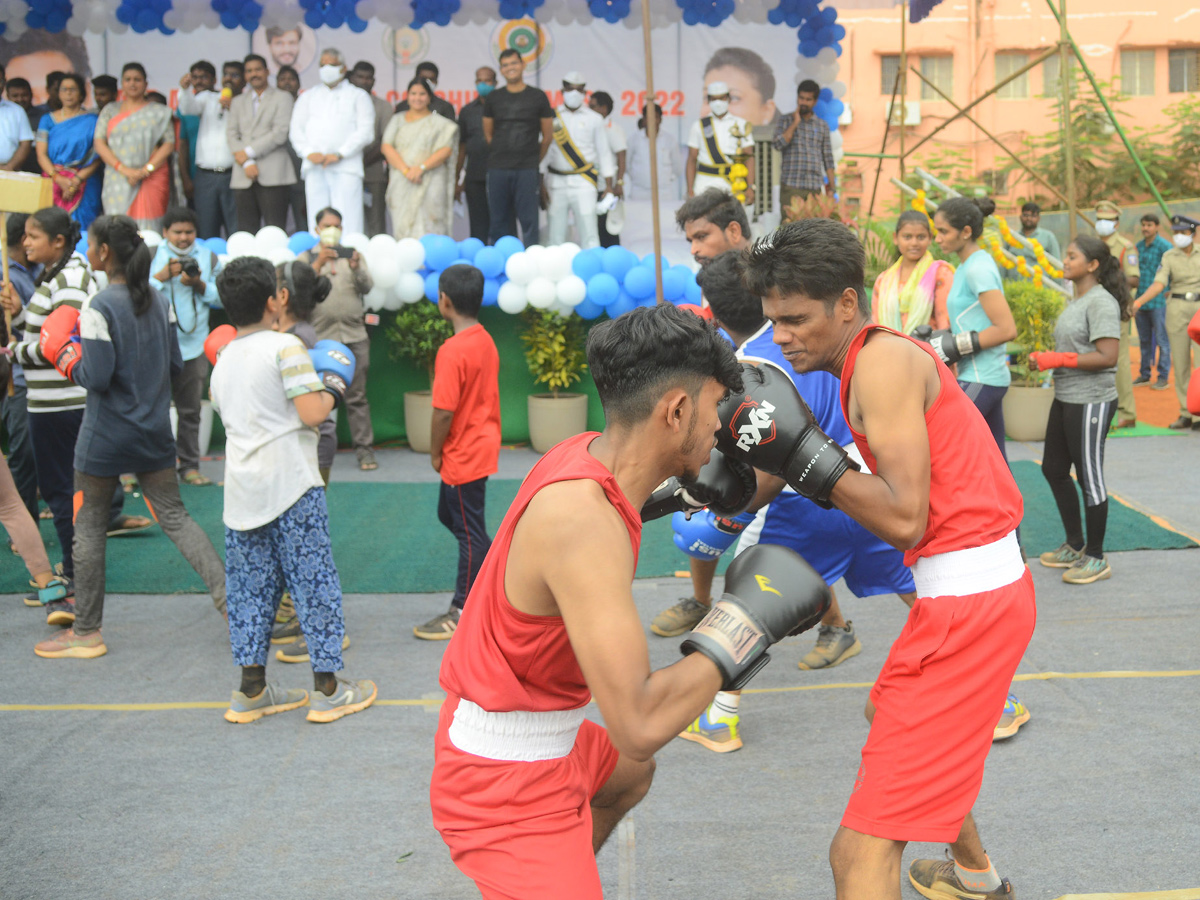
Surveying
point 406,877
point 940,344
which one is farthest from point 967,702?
point 940,344

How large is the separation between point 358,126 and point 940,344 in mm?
6351

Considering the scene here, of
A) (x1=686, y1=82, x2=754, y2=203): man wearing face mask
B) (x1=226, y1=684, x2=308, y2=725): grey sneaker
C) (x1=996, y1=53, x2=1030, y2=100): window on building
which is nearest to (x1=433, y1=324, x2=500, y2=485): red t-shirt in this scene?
(x1=226, y1=684, x2=308, y2=725): grey sneaker

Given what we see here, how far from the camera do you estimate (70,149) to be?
9.27 m

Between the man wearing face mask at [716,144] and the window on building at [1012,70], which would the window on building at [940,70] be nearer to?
the window on building at [1012,70]

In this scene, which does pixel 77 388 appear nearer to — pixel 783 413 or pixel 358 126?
pixel 783 413

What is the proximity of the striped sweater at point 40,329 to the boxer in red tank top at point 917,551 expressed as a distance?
3617mm

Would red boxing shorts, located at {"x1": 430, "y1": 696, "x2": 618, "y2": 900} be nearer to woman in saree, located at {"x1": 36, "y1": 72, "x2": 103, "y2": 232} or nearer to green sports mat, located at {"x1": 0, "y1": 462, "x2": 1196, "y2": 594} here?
green sports mat, located at {"x1": 0, "y1": 462, "x2": 1196, "y2": 594}

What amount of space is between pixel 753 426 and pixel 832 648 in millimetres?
2261

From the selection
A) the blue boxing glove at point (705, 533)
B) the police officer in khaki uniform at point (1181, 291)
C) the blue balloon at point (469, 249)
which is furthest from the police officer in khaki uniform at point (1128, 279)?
the blue boxing glove at point (705, 533)

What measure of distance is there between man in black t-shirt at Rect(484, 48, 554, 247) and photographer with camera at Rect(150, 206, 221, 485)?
281 centimetres

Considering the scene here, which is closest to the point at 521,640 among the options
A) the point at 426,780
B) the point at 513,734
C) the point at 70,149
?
the point at 513,734

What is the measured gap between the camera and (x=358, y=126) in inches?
368

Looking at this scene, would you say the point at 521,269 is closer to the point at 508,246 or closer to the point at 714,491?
the point at 508,246

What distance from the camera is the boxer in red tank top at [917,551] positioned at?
2.12 meters
